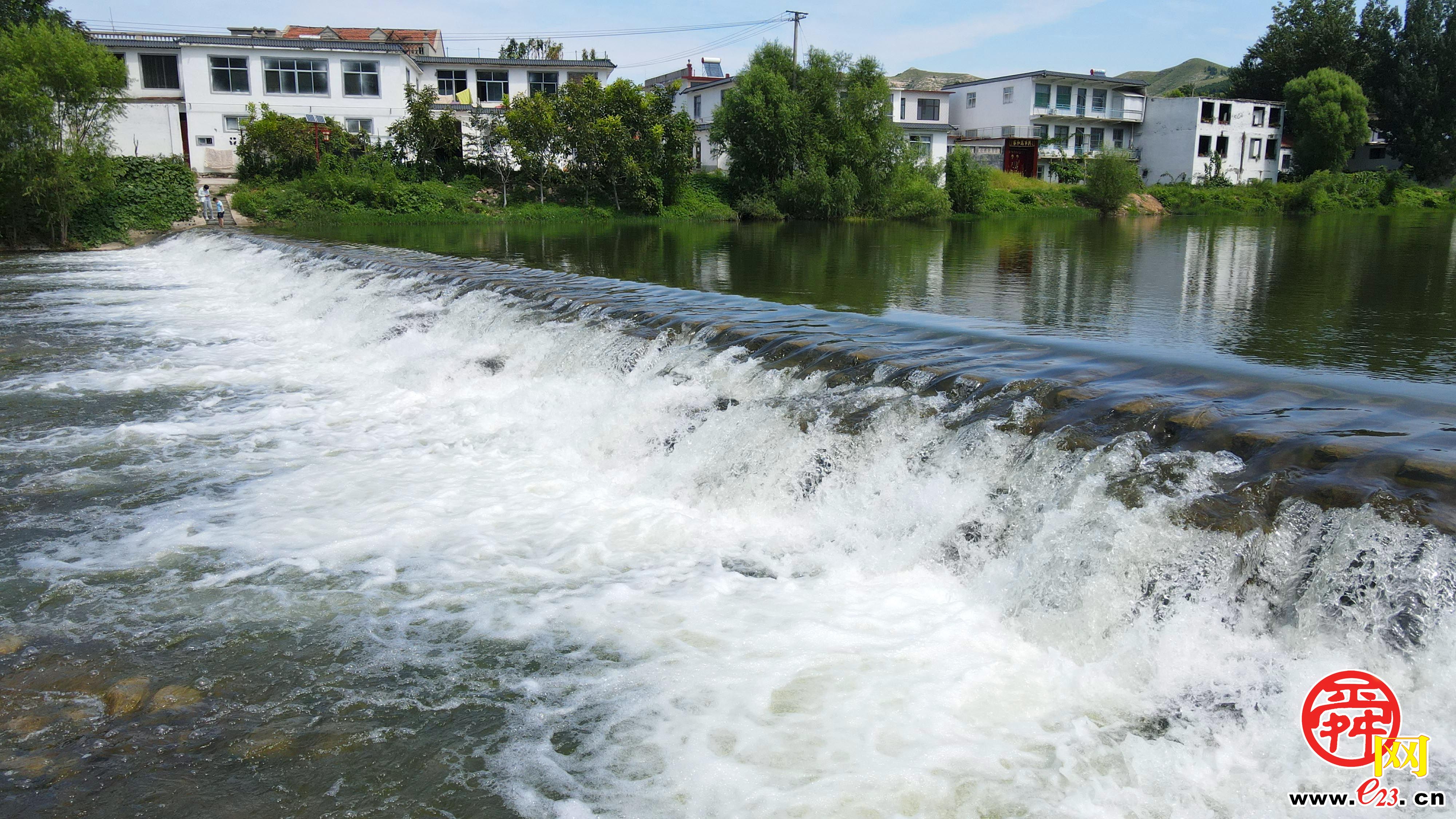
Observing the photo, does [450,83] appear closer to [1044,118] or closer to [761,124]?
[761,124]

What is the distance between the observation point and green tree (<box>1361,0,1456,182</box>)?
61.8 meters

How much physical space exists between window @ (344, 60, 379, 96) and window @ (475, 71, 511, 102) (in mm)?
5487

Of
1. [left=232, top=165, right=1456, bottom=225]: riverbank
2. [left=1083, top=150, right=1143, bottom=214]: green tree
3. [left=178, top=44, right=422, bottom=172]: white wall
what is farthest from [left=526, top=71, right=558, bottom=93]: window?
[left=1083, top=150, right=1143, bottom=214]: green tree

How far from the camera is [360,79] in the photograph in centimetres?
4106

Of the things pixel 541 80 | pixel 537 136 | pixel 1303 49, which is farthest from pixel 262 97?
pixel 1303 49

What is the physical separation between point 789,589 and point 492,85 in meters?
45.8

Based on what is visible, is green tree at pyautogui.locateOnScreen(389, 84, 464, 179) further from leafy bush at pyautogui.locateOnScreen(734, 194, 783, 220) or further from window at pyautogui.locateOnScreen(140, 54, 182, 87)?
leafy bush at pyautogui.locateOnScreen(734, 194, 783, 220)

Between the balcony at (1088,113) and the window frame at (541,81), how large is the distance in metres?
30.0

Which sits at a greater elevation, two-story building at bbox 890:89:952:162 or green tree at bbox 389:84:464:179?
two-story building at bbox 890:89:952:162

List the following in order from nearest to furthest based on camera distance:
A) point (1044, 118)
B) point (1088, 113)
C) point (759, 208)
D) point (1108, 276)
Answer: point (1108, 276)
point (759, 208)
point (1044, 118)
point (1088, 113)

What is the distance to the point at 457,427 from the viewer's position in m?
8.25

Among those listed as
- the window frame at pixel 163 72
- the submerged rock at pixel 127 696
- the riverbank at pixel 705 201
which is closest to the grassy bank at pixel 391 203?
the riverbank at pixel 705 201

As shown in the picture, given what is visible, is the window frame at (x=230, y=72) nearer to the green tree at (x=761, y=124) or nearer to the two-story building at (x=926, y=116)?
the green tree at (x=761, y=124)

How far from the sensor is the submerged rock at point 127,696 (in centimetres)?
353
